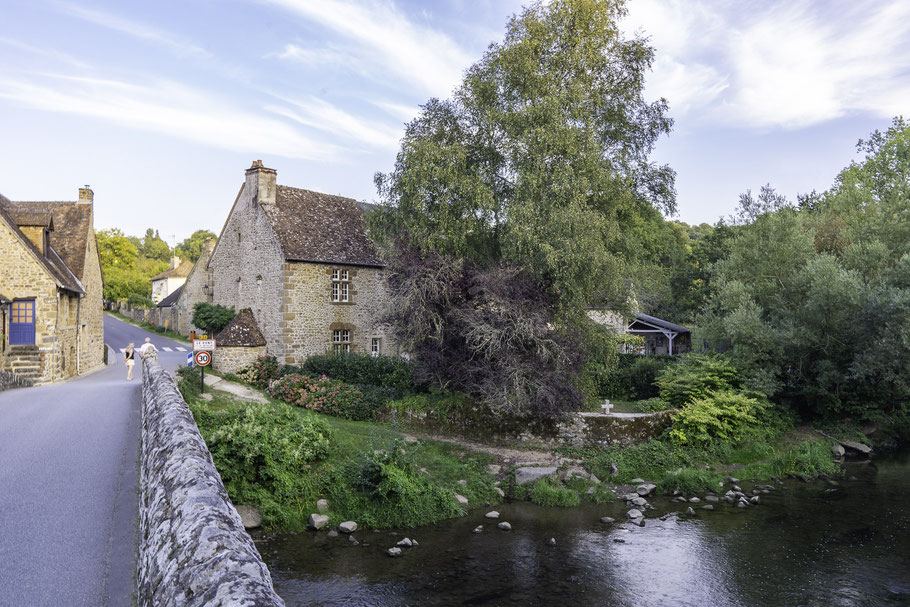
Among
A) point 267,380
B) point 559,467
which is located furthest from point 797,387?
point 267,380

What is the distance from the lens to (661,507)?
49.1 feet

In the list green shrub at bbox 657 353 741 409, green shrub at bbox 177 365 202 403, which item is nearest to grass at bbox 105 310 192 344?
green shrub at bbox 177 365 202 403

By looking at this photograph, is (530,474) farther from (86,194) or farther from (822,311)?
(86,194)

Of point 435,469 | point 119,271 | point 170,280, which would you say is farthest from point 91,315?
point 119,271

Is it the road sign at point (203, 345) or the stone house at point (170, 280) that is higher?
the stone house at point (170, 280)

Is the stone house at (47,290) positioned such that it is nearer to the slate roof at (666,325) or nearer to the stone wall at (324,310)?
the stone wall at (324,310)

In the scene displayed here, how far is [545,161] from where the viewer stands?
1784cm

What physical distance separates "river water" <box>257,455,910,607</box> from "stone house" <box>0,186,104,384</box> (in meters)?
13.1

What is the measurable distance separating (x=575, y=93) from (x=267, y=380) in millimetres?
16650

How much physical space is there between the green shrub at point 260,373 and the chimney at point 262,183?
7652 mm

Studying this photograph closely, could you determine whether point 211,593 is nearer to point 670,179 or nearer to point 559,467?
point 559,467

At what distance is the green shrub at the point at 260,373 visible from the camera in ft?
77.8

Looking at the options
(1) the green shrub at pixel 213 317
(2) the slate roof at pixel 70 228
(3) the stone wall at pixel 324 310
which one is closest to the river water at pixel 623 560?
(3) the stone wall at pixel 324 310

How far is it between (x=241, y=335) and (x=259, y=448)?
1339cm
